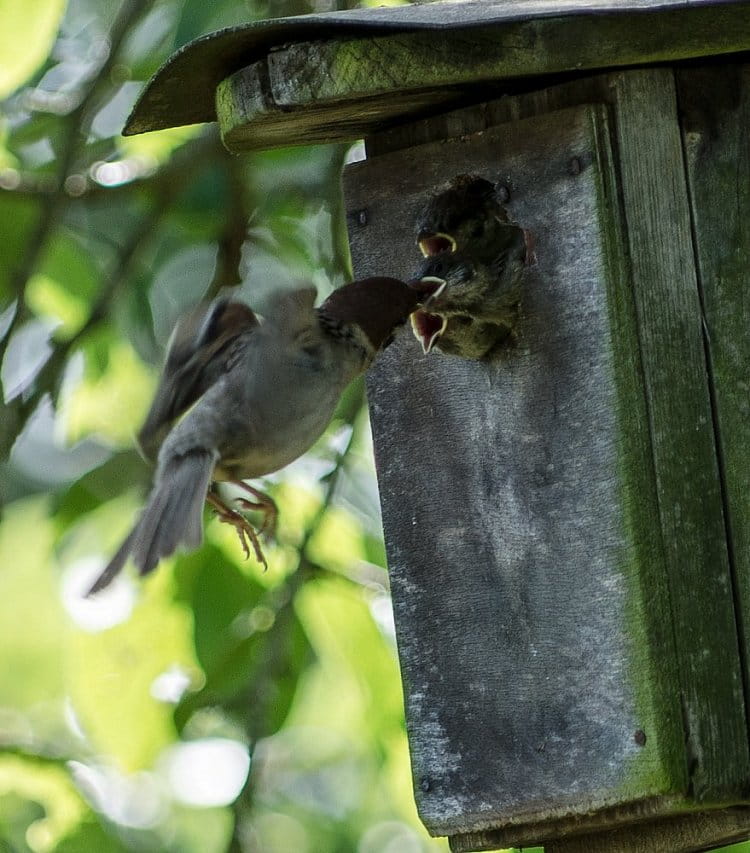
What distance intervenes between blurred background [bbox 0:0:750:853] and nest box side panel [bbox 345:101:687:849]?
1088 mm

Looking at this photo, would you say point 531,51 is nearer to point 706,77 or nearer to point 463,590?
point 706,77

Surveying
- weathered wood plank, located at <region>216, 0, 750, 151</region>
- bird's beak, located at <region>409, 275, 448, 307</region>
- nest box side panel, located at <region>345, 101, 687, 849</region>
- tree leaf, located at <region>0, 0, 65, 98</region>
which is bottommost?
nest box side panel, located at <region>345, 101, 687, 849</region>

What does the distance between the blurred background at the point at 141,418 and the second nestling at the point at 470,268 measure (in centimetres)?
113

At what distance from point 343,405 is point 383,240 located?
115 centimetres

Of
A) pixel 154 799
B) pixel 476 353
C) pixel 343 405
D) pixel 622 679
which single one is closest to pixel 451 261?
pixel 476 353

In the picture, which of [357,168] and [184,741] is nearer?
[357,168]

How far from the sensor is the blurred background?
400 centimetres

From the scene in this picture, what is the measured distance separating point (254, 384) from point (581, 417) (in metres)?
0.61

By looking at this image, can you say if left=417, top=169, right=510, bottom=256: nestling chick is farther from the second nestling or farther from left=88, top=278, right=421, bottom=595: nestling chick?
left=88, top=278, right=421, bottom=595: nestling chick

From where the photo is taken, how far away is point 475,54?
2.58m

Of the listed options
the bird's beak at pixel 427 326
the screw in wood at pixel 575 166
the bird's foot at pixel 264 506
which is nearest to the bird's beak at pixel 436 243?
the bird's beak at pixel 427 326

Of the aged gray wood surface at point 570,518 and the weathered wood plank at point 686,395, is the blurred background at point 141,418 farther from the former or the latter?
the weathered wood plank at point 686,395

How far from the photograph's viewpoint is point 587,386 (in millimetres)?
2680

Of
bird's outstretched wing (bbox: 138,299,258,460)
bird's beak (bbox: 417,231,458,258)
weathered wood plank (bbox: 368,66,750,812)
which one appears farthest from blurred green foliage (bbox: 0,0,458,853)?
weathered wood plank (bbox: 368,66,750,812)
